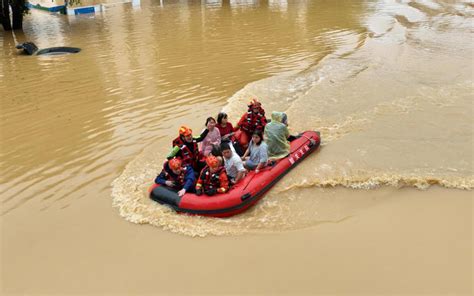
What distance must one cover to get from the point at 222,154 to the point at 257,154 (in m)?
0.56

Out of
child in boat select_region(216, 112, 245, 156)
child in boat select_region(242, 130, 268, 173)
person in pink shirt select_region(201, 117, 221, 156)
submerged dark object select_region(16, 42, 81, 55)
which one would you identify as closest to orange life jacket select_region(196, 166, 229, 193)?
child in boat select_region(242, 130, 268, 173)

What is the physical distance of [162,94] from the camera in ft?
34.3

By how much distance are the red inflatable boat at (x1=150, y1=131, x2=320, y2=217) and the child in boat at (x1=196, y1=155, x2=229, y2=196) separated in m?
0.09

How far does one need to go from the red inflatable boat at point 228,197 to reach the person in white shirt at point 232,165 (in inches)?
4.2

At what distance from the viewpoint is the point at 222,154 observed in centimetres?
610

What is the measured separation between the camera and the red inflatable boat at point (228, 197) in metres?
5.53

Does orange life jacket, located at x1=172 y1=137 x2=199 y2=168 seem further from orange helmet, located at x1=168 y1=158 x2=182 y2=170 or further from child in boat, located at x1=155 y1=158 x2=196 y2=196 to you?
orange helmet, located at x1=168 y1=158 x2=182 y2=170

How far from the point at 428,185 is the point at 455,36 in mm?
11846

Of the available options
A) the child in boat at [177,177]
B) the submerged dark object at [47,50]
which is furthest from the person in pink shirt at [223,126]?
the submerged dark object at [47,50]

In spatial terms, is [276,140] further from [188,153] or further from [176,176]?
[176,176]

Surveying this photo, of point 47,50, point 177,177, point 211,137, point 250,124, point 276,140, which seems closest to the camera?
point 177,177

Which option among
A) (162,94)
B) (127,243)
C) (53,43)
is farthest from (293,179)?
(53,43)

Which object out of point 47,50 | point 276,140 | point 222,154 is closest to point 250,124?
point 276,140

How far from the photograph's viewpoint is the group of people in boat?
5746 mm
